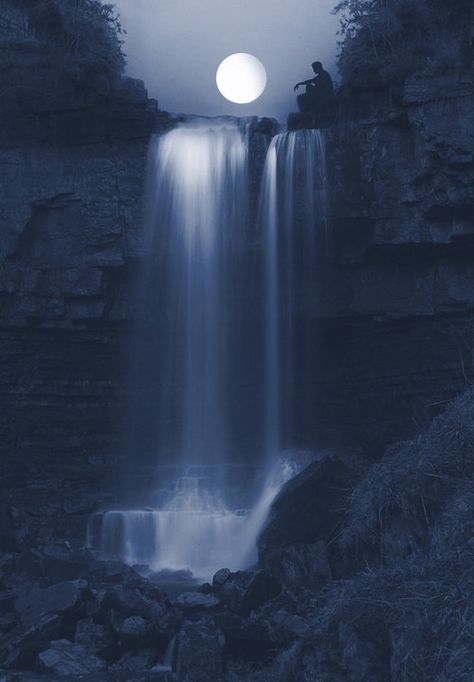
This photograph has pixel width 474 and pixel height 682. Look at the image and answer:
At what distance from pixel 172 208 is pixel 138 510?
6.86 metres

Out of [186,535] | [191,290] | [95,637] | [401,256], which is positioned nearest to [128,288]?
[191,290]

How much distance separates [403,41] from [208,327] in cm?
795

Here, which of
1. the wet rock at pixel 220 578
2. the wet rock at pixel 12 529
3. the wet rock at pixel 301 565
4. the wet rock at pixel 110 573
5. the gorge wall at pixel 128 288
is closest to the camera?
the wet rock at pixel 220 578

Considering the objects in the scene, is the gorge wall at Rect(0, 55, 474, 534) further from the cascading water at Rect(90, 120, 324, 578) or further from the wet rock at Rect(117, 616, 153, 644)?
the wet rock at Rect(117, 616, 153, 644)

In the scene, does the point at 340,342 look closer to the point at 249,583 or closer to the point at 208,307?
the point at 208,307

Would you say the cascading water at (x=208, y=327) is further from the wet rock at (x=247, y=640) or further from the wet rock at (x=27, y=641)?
the wet rock at (x=247, y=640)

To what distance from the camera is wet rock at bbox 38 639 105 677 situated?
9.19 m

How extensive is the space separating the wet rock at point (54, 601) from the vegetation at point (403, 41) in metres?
12.3

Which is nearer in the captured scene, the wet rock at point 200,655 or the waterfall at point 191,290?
the wet rock at point 200,655

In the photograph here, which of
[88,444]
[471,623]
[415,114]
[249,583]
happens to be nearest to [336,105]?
[415,114]

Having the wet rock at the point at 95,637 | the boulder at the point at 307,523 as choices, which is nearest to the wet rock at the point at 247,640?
the wet rock at the point at 95,637

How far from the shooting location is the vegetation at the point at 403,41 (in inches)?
651

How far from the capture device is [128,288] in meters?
18.0

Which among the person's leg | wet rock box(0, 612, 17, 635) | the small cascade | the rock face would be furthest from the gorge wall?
wet rock box(0, 612, 17, 635)
